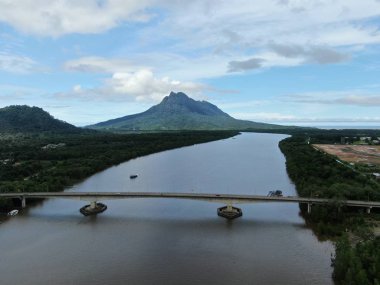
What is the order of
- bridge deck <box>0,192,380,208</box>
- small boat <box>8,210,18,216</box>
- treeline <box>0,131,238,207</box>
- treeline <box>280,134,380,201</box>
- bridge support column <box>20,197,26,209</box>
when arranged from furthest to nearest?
treeline <box>0,131,238,207</box>
bridge support column <box>20,197,26,209</box>
treeline <box>280,134,380,201</box>
small boat <box>8,210,18,216</box>
bridge deck <box>0,192,380,208</box>

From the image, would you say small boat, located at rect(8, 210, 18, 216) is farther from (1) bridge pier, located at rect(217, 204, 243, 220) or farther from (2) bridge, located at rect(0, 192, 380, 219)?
(1) bridge pier, located at rect(217, 204, 243, 220)

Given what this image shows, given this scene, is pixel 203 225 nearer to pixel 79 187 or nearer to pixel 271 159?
pixel 79 187

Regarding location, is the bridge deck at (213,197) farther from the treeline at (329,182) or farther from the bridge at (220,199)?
the treeline at (329,182)

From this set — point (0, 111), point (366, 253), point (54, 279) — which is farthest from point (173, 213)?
point (0, 111)

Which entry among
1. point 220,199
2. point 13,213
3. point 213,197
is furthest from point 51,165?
point 220,199

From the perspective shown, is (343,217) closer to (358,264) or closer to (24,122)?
(358,264)

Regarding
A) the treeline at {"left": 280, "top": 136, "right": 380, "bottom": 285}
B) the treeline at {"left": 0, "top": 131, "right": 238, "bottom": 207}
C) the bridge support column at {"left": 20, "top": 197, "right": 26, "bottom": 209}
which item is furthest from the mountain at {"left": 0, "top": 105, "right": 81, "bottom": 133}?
the treeline at {"left": 280, "top": 136, "right": 380, "bottom": 285}
